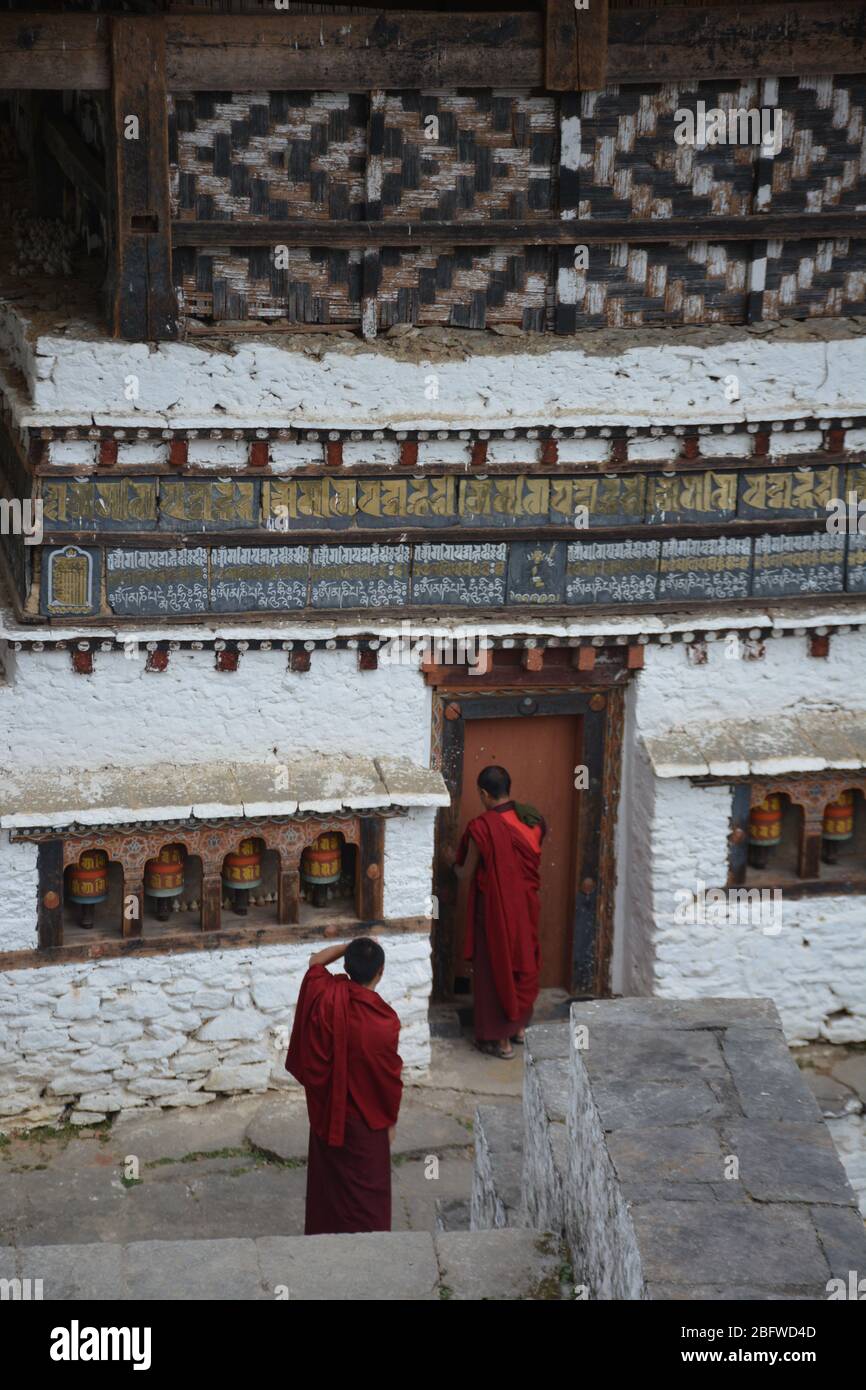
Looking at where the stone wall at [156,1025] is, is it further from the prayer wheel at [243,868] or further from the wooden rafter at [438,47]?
the wooden rafter at [438,47]

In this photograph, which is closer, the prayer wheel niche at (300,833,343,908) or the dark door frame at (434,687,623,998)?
the prayer wheel niche at (300,833,343,908)

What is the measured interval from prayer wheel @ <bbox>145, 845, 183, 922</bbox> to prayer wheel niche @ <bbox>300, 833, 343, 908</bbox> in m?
0.62

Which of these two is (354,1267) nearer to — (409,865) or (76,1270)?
(76,1270)

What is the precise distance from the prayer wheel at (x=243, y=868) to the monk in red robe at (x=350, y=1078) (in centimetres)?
152

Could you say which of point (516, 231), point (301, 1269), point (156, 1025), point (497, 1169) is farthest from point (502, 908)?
point (301, 1269)

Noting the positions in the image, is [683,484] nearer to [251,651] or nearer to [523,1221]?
[251,651]

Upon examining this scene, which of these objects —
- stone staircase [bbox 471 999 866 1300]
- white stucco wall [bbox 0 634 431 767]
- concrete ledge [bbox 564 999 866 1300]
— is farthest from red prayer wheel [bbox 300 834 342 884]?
concrete ledge [bbox 564 999 866 1300]

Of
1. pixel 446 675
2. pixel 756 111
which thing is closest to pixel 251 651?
pixel 446 675

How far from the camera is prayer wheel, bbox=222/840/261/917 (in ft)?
30.8

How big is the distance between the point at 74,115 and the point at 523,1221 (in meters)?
6.02

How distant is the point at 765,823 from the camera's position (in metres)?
9.95

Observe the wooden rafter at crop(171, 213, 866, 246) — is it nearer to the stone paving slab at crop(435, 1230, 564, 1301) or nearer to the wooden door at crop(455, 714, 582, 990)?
the wooden door at crop(455, 714, 582, 990)

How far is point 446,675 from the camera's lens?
375 inches

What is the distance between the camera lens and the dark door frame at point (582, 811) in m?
9.75
